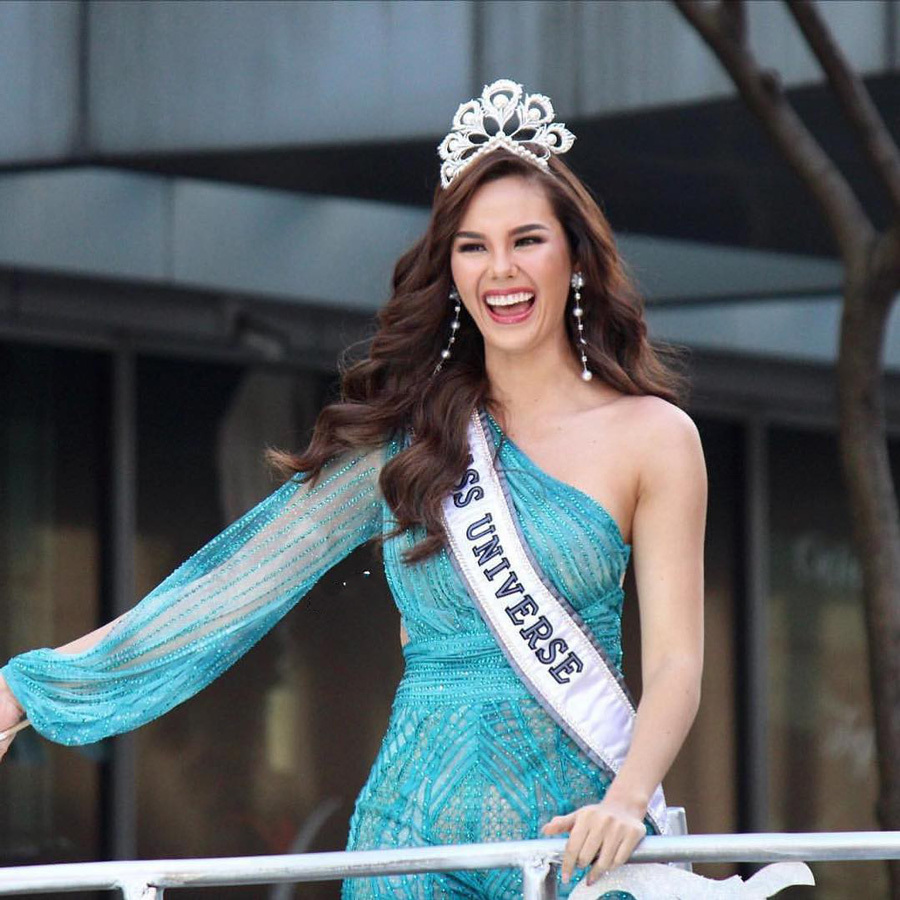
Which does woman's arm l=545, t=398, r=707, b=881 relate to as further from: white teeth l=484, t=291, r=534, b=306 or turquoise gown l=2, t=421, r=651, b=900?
white teeth l=484, t=291, r=534, b=306

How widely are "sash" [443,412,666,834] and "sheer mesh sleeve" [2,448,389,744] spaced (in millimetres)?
183

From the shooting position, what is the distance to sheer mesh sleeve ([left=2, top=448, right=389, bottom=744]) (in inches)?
113

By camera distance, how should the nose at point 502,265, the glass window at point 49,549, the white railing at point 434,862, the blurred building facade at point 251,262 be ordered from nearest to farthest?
the white railing at point 434,862, the nose at point 502,265, the blurred building facade at point 251,262, the glass window at point 49,549

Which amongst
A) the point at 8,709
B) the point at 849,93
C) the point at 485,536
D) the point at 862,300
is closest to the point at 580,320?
the point at 485,536

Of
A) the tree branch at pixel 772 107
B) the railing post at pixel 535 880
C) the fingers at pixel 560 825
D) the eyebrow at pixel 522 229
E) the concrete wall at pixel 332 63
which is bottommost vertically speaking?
the railing post at pixel 535 880

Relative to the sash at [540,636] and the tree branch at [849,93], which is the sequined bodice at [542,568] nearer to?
the sash at [540,636]

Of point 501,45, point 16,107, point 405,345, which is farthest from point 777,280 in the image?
point 405,345

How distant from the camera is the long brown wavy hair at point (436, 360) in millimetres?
2883

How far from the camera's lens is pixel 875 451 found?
5254 millimetres

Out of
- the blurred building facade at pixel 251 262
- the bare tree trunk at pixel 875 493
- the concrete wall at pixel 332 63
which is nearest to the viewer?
the bare tree trunk at pixel 875 493

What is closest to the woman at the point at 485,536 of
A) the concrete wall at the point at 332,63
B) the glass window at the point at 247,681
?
the concrete wall at the point at 332,63

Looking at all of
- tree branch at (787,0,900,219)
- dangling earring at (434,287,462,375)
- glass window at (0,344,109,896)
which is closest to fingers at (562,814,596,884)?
dangling earring at (434,287,462,375)

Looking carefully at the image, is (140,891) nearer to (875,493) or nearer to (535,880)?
(535,880)

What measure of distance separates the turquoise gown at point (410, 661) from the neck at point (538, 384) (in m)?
0.05
